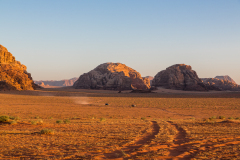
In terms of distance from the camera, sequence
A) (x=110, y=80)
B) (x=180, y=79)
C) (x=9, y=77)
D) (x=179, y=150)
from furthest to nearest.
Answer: (x=110, y=80), (x=180, y=79), (x=9, y=77), (x=179, y=150)

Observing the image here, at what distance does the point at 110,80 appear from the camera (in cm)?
10700

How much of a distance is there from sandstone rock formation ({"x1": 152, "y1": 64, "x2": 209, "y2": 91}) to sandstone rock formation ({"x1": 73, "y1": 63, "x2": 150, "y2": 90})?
10103mm

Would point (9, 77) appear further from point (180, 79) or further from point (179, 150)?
point (180, 79)

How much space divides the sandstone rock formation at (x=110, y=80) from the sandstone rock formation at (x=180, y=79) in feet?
33.1

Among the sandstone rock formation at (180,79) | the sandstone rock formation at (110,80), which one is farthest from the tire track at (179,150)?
the sandstone rock formation at (110,80)

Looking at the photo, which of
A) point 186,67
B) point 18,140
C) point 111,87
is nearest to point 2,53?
point 111,87

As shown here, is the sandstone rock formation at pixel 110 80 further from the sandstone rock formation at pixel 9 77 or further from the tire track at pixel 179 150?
the tire track at pixel 179 150

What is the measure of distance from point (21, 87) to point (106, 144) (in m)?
67.0

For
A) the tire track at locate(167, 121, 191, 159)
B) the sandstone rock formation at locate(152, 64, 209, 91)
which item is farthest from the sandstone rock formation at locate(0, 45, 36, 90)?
the tire track at locate(167, 121, 191, 159)

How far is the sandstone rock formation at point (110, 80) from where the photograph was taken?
104375mm

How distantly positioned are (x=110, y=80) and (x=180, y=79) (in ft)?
111

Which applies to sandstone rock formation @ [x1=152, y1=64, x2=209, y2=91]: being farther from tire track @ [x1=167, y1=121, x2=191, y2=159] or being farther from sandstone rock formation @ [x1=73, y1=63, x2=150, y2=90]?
tire track @ [x1=167, y1=121, x2=191, y2=159]

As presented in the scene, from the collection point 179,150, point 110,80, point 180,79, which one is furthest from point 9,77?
point 180,79

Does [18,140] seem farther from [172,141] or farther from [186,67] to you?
[186,67]
